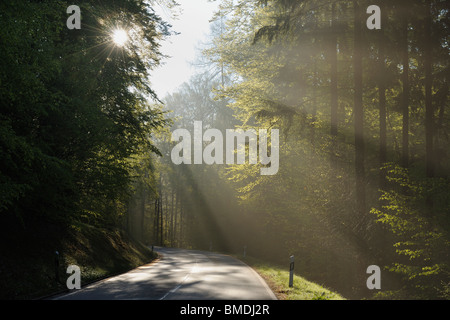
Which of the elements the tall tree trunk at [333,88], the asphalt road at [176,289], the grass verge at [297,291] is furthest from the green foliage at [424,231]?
the asphalt road at [176,289]

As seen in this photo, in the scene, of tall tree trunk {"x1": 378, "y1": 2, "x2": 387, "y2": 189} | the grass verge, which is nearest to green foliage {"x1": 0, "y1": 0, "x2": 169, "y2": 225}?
the grass verge

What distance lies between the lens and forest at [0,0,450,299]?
1183cm

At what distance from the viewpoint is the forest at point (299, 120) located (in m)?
11.8

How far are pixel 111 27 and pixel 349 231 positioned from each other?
44.6 ft

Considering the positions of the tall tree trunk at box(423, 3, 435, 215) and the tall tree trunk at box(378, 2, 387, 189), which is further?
the tall tree trunk at box(378, 2, 387, 189)

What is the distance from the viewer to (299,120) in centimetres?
1925

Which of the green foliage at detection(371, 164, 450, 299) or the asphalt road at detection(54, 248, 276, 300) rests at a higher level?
the green foliage at detection(371, 164, 450, 299)

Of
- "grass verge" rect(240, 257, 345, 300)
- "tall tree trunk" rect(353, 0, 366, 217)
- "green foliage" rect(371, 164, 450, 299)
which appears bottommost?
"grass verge" rect(240, 257, 345, 300)

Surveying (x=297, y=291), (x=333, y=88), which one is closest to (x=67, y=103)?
(x=297, y=291)

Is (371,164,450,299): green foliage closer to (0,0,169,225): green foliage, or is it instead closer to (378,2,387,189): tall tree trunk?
(378,2,387,189): tall tree trunk

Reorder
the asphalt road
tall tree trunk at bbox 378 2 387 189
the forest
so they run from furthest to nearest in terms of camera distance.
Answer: tall tree trunk at bbox 378 2 387 189 → the forest → the asphalt road

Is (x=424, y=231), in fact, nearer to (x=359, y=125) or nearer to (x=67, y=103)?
(x=359, y=125)

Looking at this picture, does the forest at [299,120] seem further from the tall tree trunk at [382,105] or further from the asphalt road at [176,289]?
the asphalt road at [176,289]
